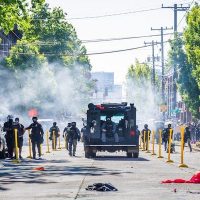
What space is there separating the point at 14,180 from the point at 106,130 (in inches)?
Result: 621

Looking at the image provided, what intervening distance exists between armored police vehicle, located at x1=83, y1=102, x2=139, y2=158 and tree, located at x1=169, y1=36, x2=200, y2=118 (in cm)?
2766

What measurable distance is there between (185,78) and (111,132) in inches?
1320

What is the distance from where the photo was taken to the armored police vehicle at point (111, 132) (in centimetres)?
3269

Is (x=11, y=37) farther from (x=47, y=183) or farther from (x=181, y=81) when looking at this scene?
(x=47, y=183)

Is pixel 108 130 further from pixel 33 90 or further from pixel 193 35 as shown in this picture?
pixel 33 90

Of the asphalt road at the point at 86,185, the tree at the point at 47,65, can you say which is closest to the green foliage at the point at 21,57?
the tree at the point at 47,65

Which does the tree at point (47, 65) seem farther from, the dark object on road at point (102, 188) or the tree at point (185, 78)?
the dark object on road at point (102, 188)

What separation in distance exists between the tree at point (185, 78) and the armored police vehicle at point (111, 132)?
27659 mm

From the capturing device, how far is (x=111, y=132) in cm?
3356

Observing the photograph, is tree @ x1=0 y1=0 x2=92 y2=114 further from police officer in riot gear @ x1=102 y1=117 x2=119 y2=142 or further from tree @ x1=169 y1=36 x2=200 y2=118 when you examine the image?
police officer in riot gear @ x1=102 y1=117 x2=119 y2=142

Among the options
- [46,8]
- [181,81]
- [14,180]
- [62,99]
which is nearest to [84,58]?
[62,99]

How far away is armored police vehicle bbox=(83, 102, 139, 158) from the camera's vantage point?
32688mm

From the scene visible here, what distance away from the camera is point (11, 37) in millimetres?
86125

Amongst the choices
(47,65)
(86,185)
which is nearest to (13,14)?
(86,185)
